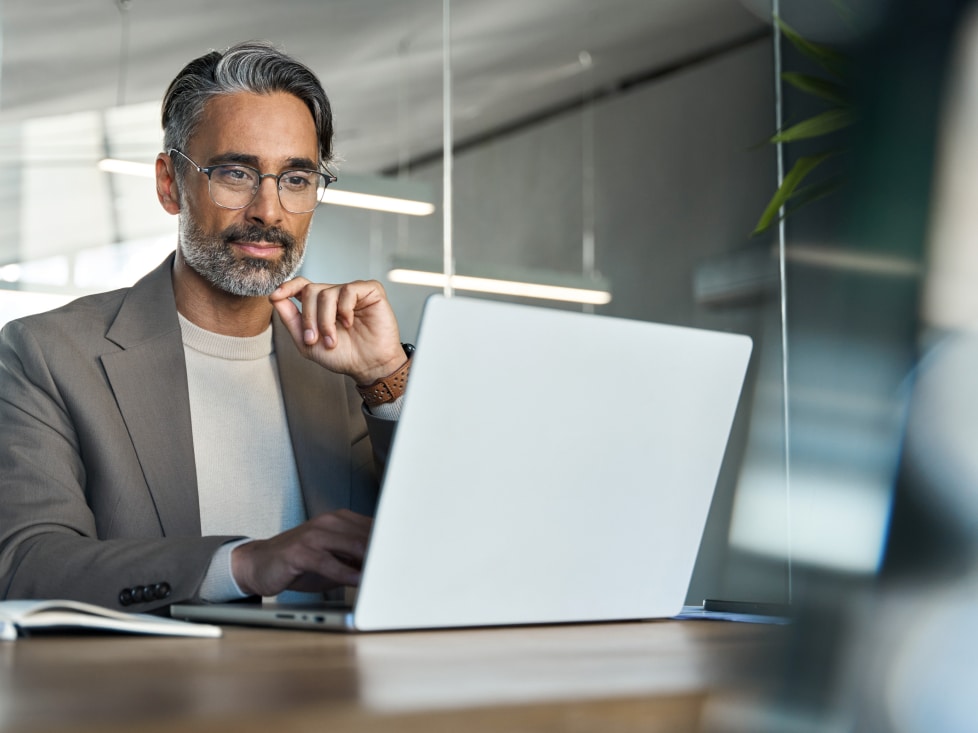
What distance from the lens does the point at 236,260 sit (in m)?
2.06

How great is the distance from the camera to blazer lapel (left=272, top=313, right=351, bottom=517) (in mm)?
1952

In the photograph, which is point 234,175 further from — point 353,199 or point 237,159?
point 353,199

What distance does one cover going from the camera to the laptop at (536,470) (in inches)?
36.9

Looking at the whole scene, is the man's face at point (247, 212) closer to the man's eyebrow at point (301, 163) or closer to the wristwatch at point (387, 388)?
the man's eyebrow at point (301, 163)

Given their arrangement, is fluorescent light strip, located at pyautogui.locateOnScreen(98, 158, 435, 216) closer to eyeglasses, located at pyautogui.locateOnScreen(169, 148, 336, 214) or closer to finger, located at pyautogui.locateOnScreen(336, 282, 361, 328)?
eyeglasses, located at pyautogui.locateOnScreen(169, 148, 336, 214)

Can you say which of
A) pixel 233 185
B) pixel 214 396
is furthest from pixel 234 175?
pixel 214 396

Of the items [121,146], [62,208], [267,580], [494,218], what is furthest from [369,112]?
[267,580]

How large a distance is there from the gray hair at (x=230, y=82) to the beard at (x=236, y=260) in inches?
8.7

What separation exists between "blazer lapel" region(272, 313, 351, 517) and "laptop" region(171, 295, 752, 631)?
0.78 m

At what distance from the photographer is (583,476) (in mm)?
1037

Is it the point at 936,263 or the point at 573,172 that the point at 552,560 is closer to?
the point at 936,263

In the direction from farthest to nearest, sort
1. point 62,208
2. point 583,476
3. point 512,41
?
point 512,41, point 62,208, point 583,476

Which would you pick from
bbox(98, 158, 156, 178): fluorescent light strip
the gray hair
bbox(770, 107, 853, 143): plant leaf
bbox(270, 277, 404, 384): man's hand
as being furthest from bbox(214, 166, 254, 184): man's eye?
bbox(770, 107, 853, 143): plant leaf

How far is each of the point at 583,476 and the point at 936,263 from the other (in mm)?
828
